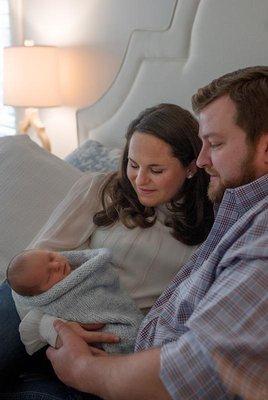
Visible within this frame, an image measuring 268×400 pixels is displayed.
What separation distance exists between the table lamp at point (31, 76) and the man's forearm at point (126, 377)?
195 cm

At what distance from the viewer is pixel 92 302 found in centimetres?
123

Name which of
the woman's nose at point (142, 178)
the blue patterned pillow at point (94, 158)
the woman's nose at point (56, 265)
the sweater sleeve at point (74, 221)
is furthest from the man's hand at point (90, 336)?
the blue patterned pillow at point (94, 158)

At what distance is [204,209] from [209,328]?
62 centimetres

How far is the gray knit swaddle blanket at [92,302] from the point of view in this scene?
120 centimetres

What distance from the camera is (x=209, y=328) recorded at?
83cm

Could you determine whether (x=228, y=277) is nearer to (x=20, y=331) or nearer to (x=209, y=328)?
(x=209, y=328)

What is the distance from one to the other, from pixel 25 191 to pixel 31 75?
1074mm

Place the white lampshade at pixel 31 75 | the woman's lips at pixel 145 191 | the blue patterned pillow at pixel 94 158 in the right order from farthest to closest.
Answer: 1. the white lampshade at pixel 31 75
2. the blue patterned pillow at pixel 94 158
3. the woman's lips at pixel 145 191

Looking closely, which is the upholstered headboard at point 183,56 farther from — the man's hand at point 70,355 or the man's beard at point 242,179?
the man's hand at point 70,355

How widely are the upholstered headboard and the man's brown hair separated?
79 centimetres

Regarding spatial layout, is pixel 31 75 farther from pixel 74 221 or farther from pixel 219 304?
pixel 219 304

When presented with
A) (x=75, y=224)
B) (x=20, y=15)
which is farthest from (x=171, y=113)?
(x=20, y=15)

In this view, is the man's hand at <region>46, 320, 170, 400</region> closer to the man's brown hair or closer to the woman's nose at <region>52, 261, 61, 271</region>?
the woman's nose at <region>52, 261, 61, 271</region>

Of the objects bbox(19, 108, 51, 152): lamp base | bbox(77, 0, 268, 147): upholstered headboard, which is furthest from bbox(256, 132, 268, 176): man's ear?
bbox(19, 108, 51, 152): lamp base
